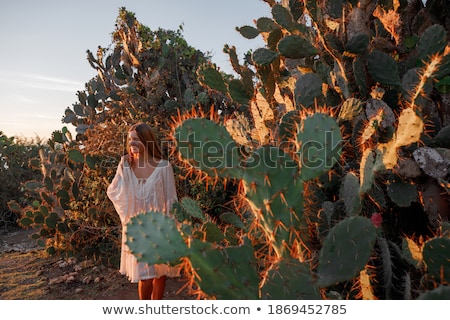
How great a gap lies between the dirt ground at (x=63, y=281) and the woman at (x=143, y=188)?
26.7 inches

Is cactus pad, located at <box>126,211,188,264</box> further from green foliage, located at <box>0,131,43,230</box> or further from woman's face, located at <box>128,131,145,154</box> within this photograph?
green foliage, located at <box>0,131,43,230</box>

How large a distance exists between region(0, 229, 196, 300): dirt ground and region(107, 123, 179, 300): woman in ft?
2.22

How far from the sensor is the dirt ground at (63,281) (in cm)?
480

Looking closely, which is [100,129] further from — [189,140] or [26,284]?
[189,140]

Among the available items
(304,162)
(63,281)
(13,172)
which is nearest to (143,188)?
(304,162)

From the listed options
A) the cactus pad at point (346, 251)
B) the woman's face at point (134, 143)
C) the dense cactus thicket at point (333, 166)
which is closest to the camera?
the dense cactus thicket at point (333, 166)

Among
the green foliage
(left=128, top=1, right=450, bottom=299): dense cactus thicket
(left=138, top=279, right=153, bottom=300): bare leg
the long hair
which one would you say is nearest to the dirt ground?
(left=138, top=279, right=153, bottom=300): bare leg

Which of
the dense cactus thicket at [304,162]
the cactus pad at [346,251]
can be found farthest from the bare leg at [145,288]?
the cactus pad at [346,251]

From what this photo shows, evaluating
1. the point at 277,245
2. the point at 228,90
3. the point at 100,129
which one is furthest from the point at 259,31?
the point at 277,245

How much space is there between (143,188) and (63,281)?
2527mm

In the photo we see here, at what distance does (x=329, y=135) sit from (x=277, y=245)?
59cm

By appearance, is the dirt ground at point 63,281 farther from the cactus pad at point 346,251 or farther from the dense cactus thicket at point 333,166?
the cactus pad at point 346,251

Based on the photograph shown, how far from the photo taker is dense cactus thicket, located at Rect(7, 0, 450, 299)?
2047mm

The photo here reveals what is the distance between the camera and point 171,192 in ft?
11.9
